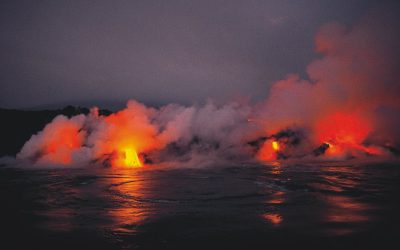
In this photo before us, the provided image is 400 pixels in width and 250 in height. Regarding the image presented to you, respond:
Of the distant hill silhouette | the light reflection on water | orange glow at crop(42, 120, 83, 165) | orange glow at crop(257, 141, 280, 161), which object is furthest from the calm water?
the distant hill silhouette

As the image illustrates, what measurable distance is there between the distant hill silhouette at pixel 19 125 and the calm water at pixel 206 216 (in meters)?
55.5

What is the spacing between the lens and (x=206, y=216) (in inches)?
504

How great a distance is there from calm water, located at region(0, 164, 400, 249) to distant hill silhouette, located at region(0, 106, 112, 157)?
5549 cm

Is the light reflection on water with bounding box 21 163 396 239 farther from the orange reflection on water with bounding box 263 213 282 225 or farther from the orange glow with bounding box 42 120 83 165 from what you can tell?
the orange glow with bounding box 42 120 83 165

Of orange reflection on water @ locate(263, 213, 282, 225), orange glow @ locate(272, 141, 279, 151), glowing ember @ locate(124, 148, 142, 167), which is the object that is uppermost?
orange glow @ locate(272, 141, 279, 151)

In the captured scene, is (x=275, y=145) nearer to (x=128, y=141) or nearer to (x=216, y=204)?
(x=128, y=141)

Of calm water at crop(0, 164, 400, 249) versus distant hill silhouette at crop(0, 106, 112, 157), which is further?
distant hill silhouette at crop(0, 106, 112, 157)

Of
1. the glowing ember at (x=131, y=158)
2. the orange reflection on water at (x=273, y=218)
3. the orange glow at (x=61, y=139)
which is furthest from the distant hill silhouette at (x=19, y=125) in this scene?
the orange reflection on water at (x=273, y=218)

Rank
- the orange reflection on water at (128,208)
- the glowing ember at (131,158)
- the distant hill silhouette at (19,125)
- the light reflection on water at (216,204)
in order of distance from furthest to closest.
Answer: the distant hill silhouette at (19,125)
the glowing ember at (131,158)
the orange reflection on water at (128,208)
the light reflection on water at (216,204)

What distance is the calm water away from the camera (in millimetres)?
9711

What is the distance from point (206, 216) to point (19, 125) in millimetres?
77258

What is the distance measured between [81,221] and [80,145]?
3600cm

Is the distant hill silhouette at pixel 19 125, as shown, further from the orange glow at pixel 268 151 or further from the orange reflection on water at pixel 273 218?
the orange reflection on water at pixel 273 218

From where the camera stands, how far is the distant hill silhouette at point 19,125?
70.1 meters
